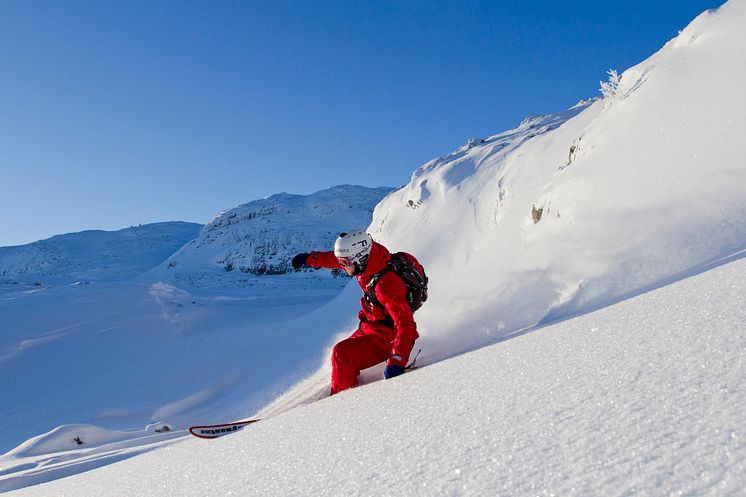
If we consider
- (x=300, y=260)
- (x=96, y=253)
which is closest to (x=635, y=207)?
(x=300, y=260)

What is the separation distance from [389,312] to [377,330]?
33 cm

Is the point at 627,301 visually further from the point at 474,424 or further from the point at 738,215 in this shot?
the point at 474,424

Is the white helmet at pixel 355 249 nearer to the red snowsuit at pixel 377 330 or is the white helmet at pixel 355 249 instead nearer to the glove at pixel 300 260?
the red snowsuit at pixel 377 330

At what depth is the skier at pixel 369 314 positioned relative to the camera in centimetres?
355

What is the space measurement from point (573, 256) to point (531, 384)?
2.25 meters

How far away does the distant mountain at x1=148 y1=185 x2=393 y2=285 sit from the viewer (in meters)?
38.6

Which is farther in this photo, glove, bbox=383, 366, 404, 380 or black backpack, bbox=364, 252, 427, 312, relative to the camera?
black backpack, bbox=364, 252, 427, 312

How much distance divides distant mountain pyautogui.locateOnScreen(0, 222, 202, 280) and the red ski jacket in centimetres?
3920

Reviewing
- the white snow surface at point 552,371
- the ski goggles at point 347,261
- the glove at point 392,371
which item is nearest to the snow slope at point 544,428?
the white snow surface at point 552,371

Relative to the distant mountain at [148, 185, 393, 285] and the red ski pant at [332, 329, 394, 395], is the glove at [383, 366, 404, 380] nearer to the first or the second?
the red ski pant at [332, 329, 394, 395]

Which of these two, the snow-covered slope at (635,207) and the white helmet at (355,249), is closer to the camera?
the snow-covered slope at (635,207)

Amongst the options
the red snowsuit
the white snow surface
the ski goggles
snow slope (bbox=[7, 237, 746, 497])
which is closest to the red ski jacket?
the red snowsuit

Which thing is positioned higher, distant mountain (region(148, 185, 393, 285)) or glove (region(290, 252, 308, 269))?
distant mountain (region(148, 185, 393, 285))

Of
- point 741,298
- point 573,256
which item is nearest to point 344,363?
point 573,256
